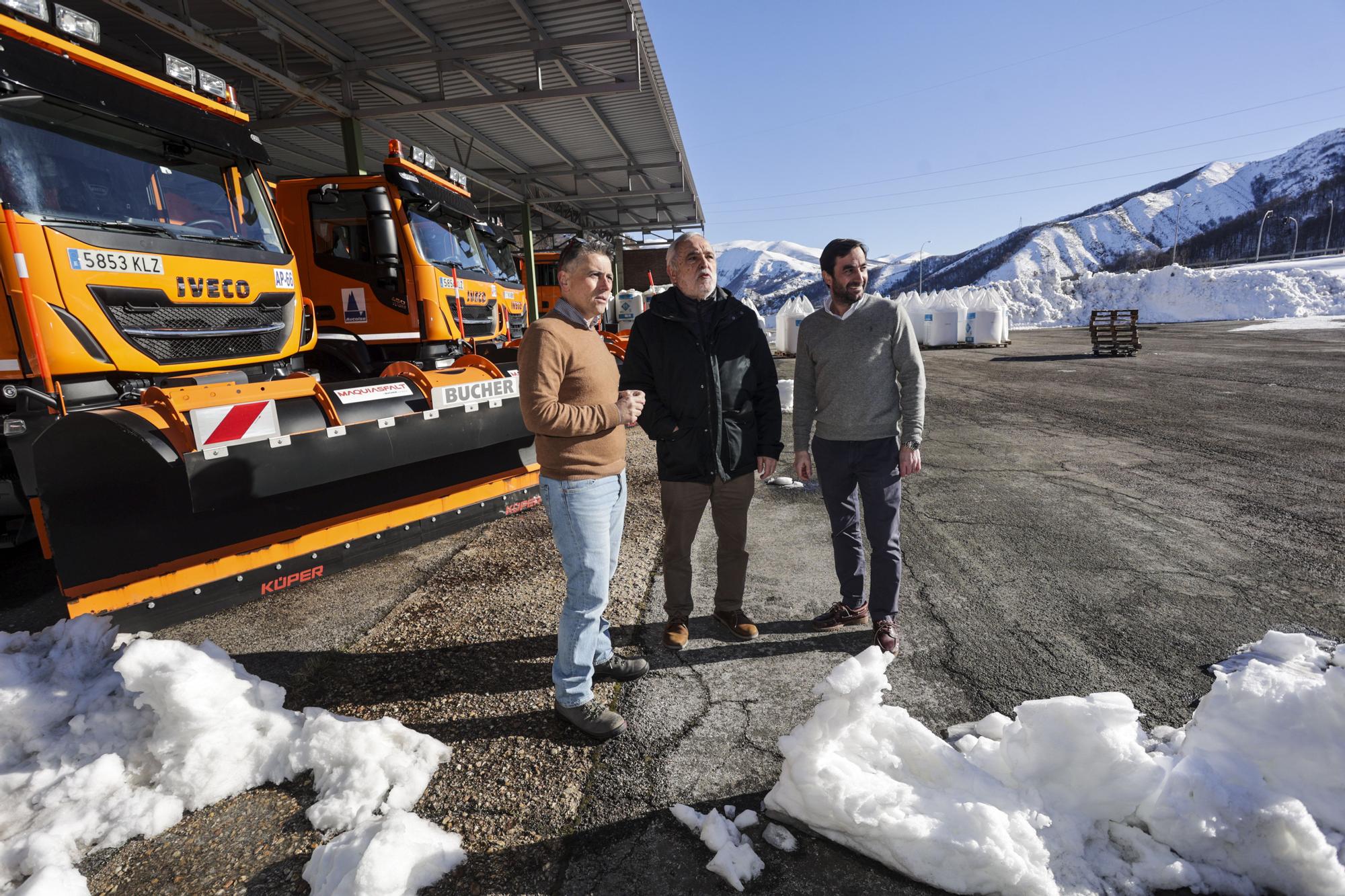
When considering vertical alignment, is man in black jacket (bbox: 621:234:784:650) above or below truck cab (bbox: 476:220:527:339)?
below

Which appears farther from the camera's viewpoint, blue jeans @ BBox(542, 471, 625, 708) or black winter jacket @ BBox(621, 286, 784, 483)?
black winter jacket @ BBox(621, 286, 784, 483)

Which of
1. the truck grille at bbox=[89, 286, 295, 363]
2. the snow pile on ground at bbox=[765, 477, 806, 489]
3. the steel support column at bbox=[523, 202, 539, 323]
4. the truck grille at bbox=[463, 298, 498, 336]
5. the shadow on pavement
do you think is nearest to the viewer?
the truck grille at bbox=[89, 286, 295, 363]

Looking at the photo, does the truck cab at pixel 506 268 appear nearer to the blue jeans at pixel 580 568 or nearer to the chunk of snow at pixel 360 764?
the blue jeans at pixel 580 568

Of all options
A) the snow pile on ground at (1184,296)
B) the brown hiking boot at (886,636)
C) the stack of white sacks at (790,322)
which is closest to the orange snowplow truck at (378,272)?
the brown hiking boot at (886,636)

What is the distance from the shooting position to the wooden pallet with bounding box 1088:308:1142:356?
17.0 metres

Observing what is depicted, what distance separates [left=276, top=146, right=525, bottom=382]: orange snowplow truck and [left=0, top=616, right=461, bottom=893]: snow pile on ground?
441 cm

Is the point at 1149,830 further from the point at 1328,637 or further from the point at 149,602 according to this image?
the point at 149,602

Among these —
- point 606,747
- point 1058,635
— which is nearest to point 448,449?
point 606,747

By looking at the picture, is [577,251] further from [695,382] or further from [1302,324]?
[1302,324]

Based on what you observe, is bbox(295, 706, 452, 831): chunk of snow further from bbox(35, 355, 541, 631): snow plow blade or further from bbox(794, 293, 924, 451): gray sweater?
bbox(794, 293, 924, 451): gray sweater

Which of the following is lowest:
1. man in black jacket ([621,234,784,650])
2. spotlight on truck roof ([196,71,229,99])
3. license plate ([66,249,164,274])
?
man in black jacket ([621,234,784,650])

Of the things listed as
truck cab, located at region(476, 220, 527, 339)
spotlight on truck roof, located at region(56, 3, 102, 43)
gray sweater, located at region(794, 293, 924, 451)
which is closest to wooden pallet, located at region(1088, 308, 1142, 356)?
truck cab, located at region(476, 220, 527, 339)

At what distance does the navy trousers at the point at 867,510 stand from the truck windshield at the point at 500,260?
5.89 metres

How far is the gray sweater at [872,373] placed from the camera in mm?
3205
